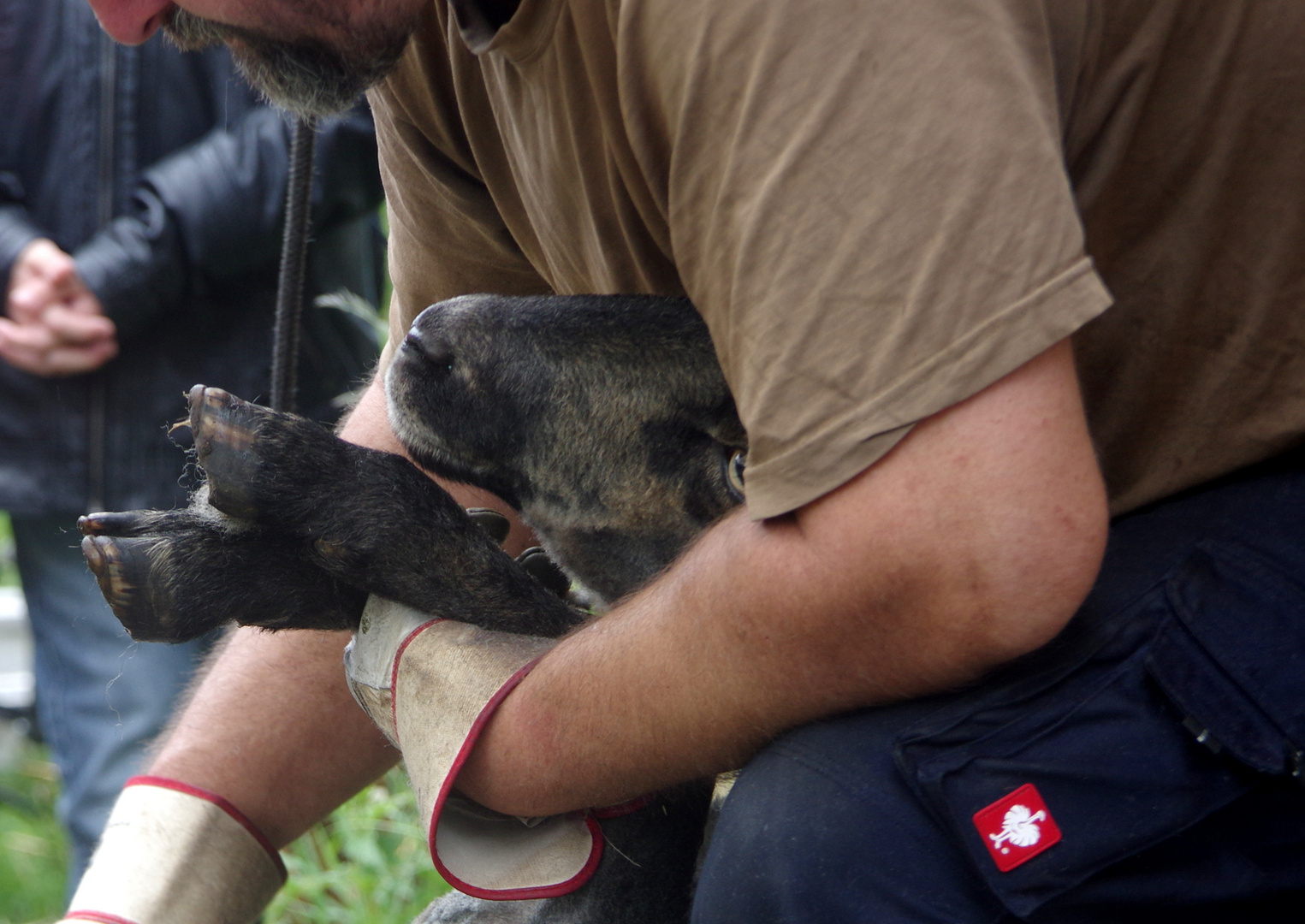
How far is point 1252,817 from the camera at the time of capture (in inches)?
67.1

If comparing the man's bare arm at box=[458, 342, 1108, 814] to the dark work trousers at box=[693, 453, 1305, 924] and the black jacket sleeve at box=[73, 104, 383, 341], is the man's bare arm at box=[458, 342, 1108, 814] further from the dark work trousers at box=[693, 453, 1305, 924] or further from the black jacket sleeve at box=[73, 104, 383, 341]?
the black jacket sleeve at box=[73, 104, 383, 341]

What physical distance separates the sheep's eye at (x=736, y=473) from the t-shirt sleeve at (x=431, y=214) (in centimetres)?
73

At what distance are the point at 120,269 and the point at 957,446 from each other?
9.74 feet

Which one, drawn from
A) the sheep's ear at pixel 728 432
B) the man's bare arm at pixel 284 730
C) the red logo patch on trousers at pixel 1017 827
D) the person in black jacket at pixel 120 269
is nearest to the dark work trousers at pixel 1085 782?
the red logo patch on trousers at pixel 1017 827

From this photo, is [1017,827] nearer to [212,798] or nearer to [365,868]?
[212,798]

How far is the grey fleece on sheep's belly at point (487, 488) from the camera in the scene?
1940mm

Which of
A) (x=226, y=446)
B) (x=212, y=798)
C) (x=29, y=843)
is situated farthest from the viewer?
(x=29, y=843)

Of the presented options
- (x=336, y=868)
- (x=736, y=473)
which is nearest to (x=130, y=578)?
(x=736, y=473)

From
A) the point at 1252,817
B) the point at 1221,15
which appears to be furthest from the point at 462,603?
the point at 1221,15

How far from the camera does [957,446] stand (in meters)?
1.44

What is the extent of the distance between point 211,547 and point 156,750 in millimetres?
892

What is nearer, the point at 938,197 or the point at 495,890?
the point at 938,197

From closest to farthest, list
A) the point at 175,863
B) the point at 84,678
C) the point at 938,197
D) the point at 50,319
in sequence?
the point at 938,197, the point at 175,863, the point at 50,319, the point at 84,678

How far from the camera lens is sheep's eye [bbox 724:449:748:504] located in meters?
2.03
